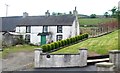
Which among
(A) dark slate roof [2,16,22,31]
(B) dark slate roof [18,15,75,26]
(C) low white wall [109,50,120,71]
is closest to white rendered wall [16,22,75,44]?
(B) dark slate roof [18,15,75,26]

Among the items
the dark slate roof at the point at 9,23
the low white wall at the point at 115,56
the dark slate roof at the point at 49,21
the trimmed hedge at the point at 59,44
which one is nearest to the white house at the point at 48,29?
the dark slate roof at the point at 49,21

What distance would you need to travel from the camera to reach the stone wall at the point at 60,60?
25017 millimetres

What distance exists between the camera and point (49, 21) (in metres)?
52.6

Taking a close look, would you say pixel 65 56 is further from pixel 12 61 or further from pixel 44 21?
pixel 44 21

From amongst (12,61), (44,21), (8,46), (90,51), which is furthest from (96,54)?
(44,21)

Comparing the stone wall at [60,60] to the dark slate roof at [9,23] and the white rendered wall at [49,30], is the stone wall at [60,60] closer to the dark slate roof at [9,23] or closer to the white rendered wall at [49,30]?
the white rendered wall at [49,30]

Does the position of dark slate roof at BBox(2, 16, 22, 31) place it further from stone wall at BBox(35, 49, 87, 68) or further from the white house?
stone wall at BBox(35, 49, 87, 68)

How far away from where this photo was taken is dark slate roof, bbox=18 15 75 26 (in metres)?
50.9

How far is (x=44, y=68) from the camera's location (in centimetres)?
2558

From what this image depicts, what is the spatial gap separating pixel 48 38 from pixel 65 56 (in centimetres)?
2561

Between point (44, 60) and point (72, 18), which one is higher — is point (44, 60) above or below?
below

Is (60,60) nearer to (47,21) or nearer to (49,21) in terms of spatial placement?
(49,21)

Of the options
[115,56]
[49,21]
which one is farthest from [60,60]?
[49,21]

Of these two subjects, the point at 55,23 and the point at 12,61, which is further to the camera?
the point at 55,23
